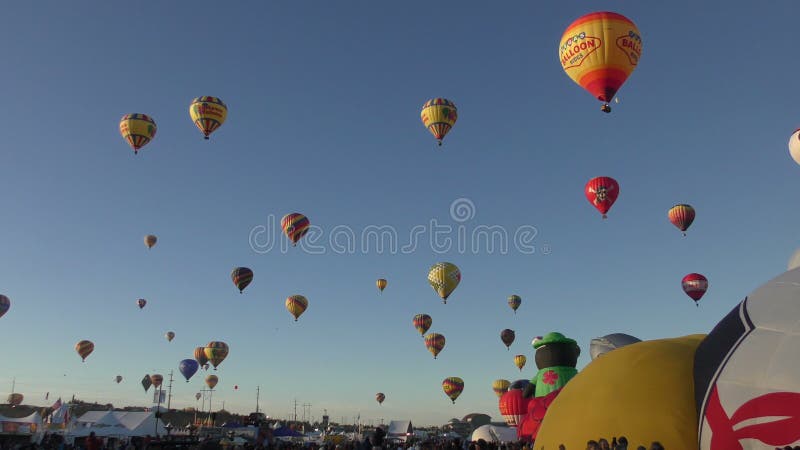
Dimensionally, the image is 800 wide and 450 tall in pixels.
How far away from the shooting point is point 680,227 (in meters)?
34.8

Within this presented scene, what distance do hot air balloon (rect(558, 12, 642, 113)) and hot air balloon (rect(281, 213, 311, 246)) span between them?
20.3 metres

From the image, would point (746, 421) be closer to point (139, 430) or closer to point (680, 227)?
point (680, 227)

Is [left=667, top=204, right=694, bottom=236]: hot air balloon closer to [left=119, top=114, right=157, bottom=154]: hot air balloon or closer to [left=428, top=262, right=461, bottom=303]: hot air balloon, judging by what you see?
[left=428, top=262, right=461, bottom=303]: hot air balloon

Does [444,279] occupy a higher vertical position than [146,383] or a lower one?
higher

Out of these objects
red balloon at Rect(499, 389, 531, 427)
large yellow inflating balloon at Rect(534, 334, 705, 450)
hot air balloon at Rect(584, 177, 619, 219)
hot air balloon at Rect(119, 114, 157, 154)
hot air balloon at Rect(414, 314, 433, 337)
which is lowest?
red balloon at Rect(499, 389, 531, 427)

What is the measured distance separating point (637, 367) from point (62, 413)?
36.8m

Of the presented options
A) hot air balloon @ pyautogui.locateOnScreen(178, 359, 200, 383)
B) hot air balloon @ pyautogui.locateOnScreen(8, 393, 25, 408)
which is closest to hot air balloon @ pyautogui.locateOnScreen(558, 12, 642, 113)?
hot air balloon @ pyautogui.locateOnScreen(178, 359, 200, 383)

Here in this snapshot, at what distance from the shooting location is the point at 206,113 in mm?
31766

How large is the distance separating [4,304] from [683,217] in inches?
1771

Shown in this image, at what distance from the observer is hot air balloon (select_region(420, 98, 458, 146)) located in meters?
31.8

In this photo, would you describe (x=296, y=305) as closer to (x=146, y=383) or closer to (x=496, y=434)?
(x=496, y=434)

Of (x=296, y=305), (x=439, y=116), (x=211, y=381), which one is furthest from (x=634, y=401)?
(x=211, y=381)

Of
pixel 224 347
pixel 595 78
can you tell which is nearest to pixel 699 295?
pixel 595 78

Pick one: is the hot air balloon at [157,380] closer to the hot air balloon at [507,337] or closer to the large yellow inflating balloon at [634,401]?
the hot air balloon at [507,337]
